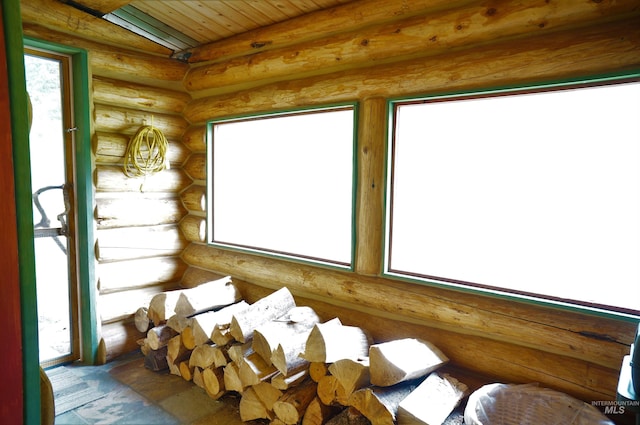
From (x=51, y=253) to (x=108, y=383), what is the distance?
1447 mm

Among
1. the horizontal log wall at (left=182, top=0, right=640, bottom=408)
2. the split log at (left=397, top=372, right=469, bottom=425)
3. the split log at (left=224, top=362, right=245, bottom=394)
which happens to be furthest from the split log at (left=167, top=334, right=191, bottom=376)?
the split log at (left=397, top=372, right=469, bottom=425)

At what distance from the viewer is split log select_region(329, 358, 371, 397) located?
2.59 m

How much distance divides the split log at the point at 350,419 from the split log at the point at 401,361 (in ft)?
0.80

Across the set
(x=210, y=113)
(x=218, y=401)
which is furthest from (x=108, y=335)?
(x=210, y=113)

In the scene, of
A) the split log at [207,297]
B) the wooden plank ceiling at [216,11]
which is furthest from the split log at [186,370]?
the wooden plank ceiling at [216,11]

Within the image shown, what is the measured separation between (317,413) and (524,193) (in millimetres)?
2157

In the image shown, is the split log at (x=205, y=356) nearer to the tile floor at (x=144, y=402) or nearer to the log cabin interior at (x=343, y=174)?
the tile floor at (x=144, y=402)

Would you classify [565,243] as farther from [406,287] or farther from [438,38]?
[438,38]

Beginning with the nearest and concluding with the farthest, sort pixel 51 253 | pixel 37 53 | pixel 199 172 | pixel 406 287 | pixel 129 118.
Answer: pixel 406 287 < pixel 37 53 < pixel 51 253 < pixel 129 118 < pixel 199 172

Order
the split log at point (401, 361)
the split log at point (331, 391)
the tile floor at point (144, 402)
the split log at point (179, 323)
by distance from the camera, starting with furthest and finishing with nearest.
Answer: the split log at point (179, 323), the tile floor at point (144, 402), the split log at point (331, 391), the split log at point (401, 361)

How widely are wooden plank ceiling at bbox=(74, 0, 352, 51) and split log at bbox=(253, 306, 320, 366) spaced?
2.83m

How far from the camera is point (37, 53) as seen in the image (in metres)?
3.67

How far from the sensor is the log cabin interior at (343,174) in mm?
2330

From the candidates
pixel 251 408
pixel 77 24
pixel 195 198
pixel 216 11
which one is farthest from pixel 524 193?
pixel 77 24
